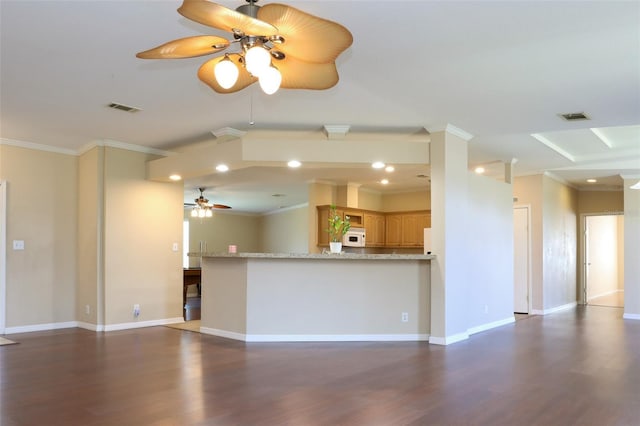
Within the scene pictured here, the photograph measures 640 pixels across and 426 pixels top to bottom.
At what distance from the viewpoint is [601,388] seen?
3.93 meters

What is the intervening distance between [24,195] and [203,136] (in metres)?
2.55

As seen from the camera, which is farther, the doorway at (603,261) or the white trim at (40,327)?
the doorway at (603,261)

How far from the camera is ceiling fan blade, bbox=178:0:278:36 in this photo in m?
2.26

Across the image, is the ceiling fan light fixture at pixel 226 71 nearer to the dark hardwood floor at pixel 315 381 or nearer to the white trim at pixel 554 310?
the dark hardwood floor at pixel 315 381

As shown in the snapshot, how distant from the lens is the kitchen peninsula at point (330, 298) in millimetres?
5809

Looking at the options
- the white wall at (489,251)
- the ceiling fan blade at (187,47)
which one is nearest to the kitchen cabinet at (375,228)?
the white wall at (489,251)

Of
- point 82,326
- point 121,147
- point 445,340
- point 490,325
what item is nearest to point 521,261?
point 490,325

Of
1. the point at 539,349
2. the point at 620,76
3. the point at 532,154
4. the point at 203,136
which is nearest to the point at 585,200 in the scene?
the point at 532,154

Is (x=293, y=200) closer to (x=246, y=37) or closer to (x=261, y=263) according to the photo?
(x=261, y=263)

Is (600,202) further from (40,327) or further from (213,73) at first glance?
(40,327)

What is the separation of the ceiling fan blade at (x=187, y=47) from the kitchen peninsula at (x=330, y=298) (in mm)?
3278

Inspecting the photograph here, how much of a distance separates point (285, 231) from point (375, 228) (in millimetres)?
4910

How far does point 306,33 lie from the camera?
102 inches

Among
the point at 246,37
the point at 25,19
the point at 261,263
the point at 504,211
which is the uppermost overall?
the point at 25,19
